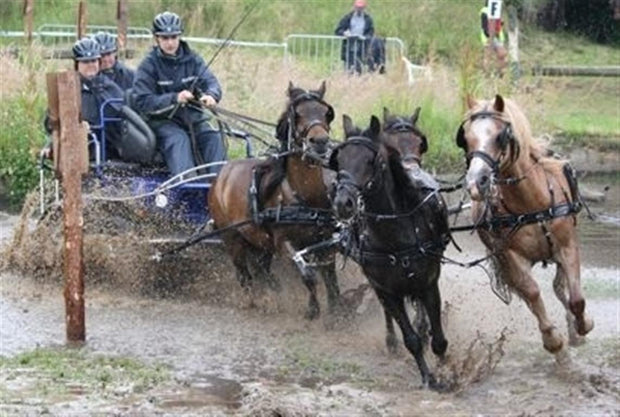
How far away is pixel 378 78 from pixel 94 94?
781 cm

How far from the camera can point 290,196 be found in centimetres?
1191

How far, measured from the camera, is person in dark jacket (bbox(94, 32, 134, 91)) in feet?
45.8

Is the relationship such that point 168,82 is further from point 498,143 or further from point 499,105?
point 498,143

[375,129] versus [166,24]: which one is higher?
[166,24]

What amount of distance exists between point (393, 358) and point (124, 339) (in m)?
2.02

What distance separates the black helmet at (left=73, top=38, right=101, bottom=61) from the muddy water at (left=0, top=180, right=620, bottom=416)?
4.99 feet

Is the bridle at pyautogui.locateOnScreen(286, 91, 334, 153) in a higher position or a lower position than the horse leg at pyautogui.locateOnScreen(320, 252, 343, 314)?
higher

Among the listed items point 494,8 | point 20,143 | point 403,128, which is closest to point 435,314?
point 403,128

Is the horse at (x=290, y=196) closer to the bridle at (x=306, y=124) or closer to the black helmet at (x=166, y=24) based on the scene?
the bridle at (x=306, y=124)

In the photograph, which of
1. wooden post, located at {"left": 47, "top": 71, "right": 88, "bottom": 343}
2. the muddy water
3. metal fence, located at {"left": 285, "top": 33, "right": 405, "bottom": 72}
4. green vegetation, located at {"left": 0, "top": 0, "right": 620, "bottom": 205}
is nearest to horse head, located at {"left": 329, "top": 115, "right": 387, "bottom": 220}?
the muddy water

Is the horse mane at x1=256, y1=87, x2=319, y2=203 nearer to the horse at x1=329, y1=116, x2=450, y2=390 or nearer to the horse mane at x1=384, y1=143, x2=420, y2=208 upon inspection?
the horse at x1=329, y1=116, x2=450, y2=390

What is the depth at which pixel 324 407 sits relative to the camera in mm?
9508

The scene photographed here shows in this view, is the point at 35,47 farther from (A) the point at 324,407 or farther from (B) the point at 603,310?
(A) the point at 324,407

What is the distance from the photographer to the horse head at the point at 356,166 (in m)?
9.25
